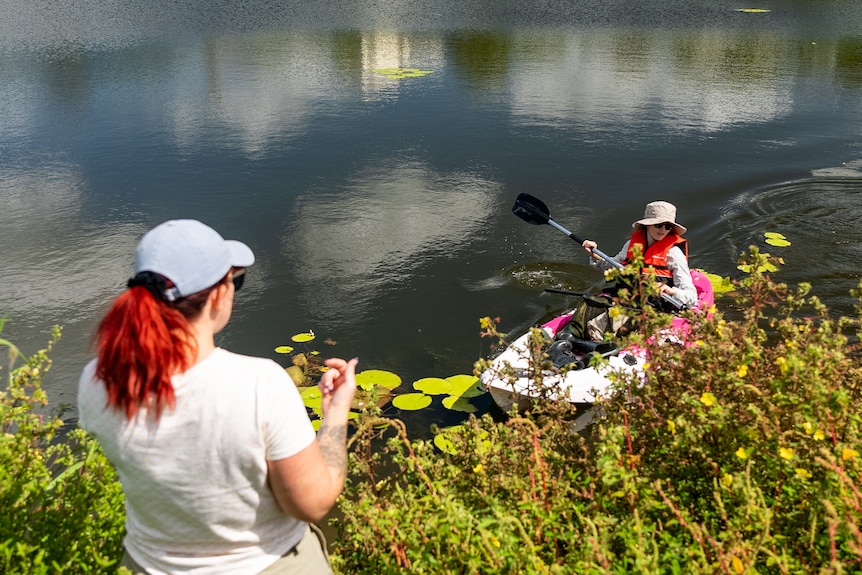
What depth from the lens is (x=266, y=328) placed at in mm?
7422

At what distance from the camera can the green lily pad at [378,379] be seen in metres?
6.32

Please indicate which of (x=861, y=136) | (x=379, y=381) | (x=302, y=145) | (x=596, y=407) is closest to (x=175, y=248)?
(x=596, y=407)

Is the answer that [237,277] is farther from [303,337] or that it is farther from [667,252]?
[303,337]

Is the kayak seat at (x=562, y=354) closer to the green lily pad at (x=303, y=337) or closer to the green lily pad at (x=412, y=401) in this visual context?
the green lily pad at (x=412, y=401)

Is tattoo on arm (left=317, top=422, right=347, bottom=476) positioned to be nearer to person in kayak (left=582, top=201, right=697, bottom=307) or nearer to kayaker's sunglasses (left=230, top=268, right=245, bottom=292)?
kayaker's sunglasses (left=230, top=268, right=245, bottom=292)

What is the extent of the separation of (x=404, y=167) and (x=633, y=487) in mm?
9464

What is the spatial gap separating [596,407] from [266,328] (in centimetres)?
436

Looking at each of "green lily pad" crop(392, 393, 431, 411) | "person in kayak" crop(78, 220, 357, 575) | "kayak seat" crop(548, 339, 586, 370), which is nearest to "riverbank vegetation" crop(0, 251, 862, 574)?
"person in kayak" crop(78, 220, 357, 575)

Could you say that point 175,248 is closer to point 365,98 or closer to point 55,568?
point 55,568

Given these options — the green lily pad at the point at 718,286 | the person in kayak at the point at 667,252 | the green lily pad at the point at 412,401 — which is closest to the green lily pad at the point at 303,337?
the green lily pad at the point at 412,401

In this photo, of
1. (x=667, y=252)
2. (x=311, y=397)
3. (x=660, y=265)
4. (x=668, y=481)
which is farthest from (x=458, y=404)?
(x=668, y=481)

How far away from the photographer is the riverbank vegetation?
8.60 feet

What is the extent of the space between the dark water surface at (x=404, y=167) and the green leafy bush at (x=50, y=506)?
10.0 feet

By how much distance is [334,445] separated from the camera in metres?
2.39
